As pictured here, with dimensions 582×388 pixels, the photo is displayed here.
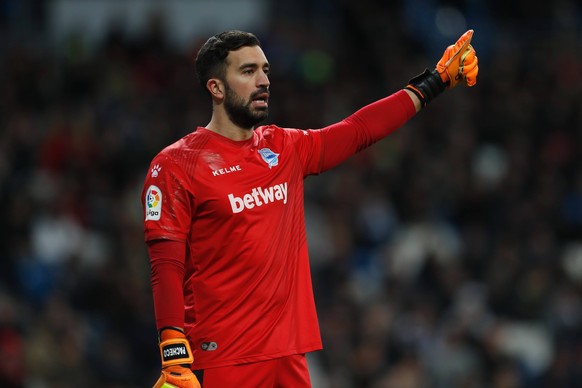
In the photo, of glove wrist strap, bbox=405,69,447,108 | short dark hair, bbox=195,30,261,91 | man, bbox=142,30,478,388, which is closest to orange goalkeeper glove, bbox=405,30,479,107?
glove wrist strap, bbox=405,69,447,108

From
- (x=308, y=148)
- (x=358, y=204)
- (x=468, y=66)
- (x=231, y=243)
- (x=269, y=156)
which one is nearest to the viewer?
(x=231, y=243)

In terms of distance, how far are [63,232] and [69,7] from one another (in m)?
4.14

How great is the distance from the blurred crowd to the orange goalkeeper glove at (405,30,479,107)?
5.10 metres

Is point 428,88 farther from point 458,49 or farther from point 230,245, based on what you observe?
point 230,245

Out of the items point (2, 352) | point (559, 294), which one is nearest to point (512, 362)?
point (559, 294)

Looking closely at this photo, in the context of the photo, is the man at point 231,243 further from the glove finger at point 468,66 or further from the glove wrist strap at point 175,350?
the glove finger at point 468,66

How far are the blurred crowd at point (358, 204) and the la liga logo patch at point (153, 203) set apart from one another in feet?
17.2

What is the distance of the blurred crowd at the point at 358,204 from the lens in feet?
33.9

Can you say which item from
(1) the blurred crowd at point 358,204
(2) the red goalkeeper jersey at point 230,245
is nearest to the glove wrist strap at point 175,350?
(2) the red goalkeeper jersey at point 230,245

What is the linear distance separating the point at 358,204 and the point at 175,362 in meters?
7.34

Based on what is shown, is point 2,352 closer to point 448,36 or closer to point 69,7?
point 69,7

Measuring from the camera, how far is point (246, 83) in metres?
4.95

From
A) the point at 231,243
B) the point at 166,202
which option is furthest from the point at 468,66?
the point at 166,202

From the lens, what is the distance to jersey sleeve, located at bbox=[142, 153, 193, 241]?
4.70m
